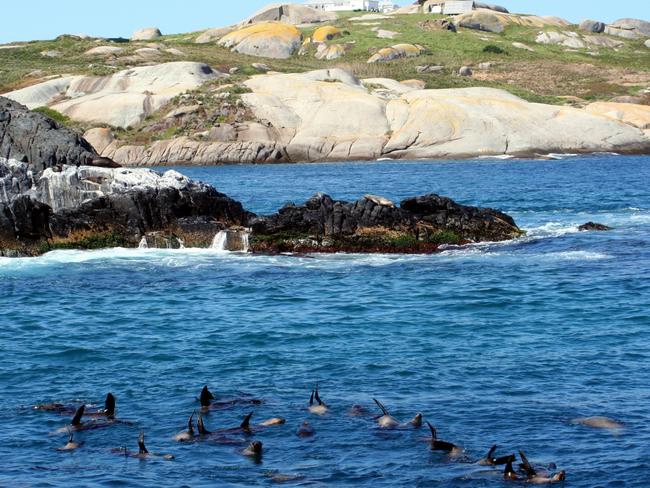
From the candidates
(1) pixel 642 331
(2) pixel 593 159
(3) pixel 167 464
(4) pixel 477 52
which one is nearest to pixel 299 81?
(2) pixel 593 159

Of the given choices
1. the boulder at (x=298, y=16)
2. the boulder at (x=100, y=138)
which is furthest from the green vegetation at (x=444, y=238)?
the boulder at (x=298, y=16)

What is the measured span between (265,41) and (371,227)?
418ft

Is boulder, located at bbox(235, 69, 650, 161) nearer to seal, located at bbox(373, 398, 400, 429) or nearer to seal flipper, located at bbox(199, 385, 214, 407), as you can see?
seal flipper, located at bbox(199, 385, 214, 407)

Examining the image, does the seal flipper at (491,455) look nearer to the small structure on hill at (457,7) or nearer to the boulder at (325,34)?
the boulder at (325,34)

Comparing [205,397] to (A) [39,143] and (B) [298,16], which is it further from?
(B) [298,16]

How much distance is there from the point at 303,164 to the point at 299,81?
673 inches

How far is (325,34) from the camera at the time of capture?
575 ft

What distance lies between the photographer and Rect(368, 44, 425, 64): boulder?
6309 inches

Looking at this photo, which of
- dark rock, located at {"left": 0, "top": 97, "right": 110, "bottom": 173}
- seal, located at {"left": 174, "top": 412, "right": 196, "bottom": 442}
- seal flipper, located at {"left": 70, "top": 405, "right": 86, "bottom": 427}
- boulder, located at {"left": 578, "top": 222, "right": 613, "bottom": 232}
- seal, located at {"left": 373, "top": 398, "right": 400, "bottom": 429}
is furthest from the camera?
dark rock, located at {"left": 0, "top": 97, "right": 110, "bottom": 173}

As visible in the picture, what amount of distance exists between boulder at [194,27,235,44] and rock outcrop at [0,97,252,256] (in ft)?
448

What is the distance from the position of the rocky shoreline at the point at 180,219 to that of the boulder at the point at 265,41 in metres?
120

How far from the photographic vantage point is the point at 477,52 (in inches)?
6506

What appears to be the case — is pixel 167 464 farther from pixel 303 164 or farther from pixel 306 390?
pixel 303 164

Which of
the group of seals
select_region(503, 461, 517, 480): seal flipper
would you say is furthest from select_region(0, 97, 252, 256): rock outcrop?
select_region(503, 461, 517, 480): seal flipper
